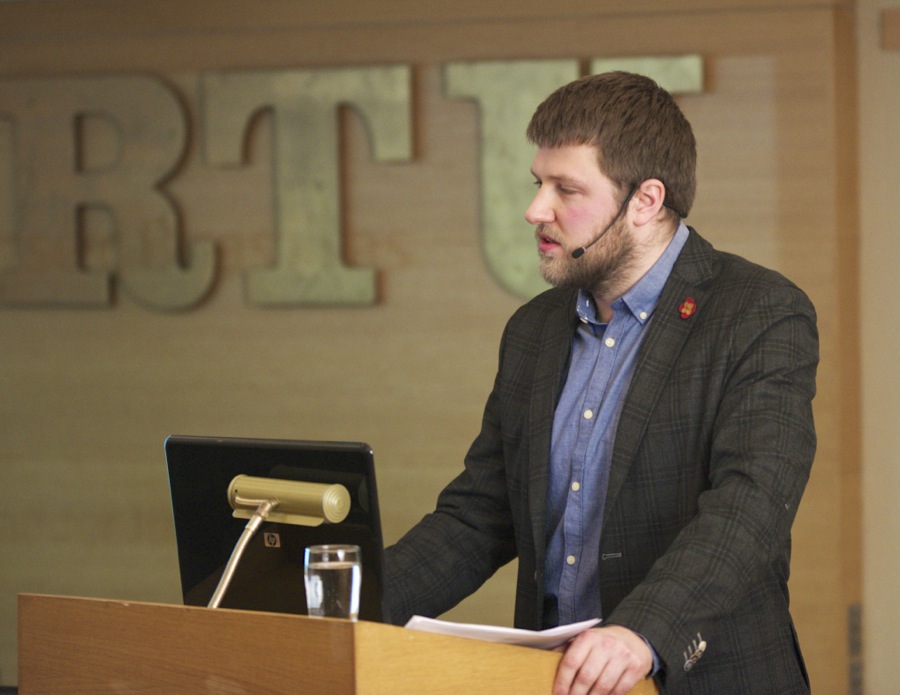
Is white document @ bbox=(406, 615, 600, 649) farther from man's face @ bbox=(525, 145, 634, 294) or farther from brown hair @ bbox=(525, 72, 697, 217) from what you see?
brown hair @ bbox=(525, 72, 697, 217)

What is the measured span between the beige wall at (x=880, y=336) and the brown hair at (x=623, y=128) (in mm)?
1962

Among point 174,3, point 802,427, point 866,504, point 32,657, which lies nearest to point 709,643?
point 802,427

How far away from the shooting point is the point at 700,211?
152 inches

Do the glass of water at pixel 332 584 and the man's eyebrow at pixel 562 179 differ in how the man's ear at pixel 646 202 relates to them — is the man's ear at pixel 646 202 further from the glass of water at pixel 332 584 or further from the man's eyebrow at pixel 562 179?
the glass of water at pixel 332 584

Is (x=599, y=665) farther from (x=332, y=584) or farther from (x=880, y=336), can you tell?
(x=880, y=336)

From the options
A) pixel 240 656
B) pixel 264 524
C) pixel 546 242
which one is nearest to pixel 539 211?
pixel 546 242

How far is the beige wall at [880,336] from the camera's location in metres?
3.78

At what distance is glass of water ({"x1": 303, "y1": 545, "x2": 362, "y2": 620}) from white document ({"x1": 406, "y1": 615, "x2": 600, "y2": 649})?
8 centimetres

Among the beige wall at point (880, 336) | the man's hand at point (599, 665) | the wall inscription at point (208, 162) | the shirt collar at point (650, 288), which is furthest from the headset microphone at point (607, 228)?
the beige wall at point (880, 336)

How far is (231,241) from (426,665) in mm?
3023

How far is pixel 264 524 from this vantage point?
1627 millimetres

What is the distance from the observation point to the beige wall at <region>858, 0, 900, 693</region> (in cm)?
378

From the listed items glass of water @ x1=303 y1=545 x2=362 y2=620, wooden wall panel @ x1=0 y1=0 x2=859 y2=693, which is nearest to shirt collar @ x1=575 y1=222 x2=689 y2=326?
glass of water @ x1=303 y1=545 x2=362 y2=620

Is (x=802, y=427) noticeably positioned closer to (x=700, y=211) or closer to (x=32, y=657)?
(x=32, y=657)
